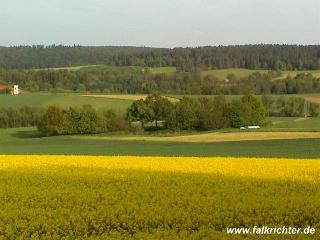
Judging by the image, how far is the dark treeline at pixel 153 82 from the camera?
107125mm

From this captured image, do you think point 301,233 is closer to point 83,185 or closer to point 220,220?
point 220,220

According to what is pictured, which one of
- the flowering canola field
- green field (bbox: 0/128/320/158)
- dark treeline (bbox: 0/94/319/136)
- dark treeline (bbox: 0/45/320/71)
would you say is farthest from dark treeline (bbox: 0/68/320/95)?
the flowering canola field

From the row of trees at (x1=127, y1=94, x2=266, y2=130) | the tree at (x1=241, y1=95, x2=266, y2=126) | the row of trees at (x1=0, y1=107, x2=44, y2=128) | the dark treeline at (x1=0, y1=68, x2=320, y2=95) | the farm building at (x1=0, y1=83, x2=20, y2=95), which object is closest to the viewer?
the row of trees at (x1=127, y1=94, x2=266, y2=130)

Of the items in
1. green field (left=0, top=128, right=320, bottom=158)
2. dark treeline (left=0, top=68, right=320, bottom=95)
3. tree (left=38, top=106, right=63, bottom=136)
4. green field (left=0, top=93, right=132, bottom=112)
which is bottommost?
green field (left=0, top=128, right=320, bottom=158)

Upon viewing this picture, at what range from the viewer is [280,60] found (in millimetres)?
135625

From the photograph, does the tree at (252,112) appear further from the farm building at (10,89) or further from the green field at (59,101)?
the farm building at (10,89)

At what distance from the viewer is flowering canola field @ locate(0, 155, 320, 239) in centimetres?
1327

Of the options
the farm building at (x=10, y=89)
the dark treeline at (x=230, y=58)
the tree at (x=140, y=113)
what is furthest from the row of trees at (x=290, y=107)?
the farm building at (x=10, y=89)

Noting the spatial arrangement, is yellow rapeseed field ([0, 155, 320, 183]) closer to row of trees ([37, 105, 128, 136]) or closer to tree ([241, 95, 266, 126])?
row of trees ([37, 105, 128, 136])

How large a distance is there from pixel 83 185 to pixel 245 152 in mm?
20366

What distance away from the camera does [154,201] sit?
51.9 feet

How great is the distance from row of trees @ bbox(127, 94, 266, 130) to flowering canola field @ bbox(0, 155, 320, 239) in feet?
146

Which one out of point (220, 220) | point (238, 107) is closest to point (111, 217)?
point (220, 220)

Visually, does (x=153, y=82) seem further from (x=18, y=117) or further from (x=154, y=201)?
(x=154, y=201)
